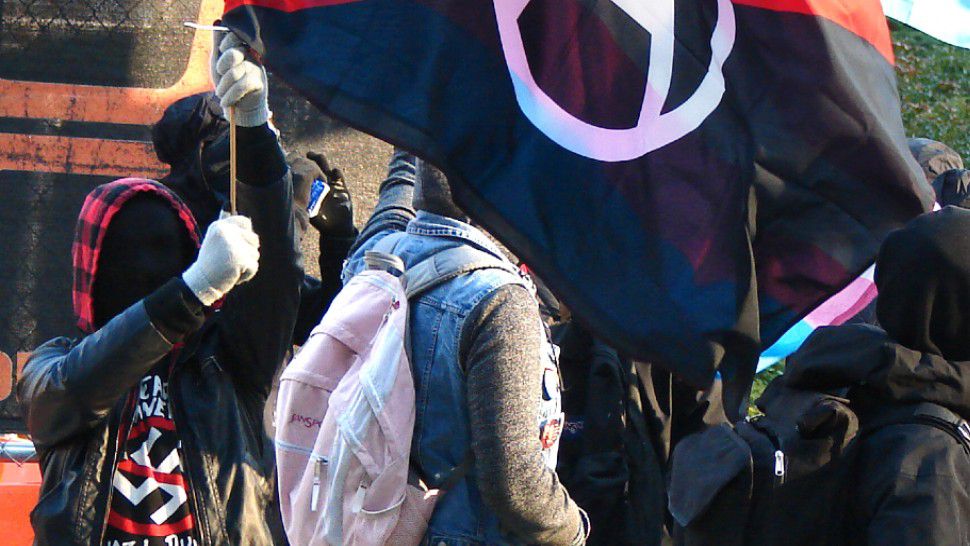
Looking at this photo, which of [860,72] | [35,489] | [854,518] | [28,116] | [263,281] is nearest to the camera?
[854,518]

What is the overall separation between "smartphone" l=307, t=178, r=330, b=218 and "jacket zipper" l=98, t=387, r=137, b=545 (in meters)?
1.07

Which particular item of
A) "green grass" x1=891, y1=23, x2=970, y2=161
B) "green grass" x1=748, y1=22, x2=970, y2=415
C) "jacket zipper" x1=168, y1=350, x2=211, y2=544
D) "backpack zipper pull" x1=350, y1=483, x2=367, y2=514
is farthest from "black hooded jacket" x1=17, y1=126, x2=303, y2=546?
"green grass" x1=891, y1=23, x2=970, y2=161

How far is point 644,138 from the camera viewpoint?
9.61 feet

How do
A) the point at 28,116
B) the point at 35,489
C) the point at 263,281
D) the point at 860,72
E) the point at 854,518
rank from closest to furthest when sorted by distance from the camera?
1. the point at 854,518
2. the point at 860,72
3. the point at 263,281
4. the point at 35,489
5. the point at 28,116

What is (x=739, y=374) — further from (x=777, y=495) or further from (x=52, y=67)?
(x=52, y=67)

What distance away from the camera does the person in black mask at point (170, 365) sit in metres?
3.11

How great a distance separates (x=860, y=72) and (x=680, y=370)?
0.85 m

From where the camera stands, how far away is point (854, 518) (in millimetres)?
2830

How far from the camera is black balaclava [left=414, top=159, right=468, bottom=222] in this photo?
304 centimetres

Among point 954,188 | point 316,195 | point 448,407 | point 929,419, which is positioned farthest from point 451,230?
point 954,188

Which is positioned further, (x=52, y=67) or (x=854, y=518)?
(x=52, y=67)

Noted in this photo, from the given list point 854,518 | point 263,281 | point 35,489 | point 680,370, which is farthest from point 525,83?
point 35,489

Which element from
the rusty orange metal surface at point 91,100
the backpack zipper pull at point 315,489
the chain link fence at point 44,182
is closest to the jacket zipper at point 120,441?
the backpack zipper pull at point 315,489

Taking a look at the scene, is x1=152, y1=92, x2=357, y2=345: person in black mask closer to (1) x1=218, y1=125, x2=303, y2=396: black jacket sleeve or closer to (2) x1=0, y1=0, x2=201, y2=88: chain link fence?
(1) x1=218, y1=125, x2=303, y2=396: black jacket sleeve
